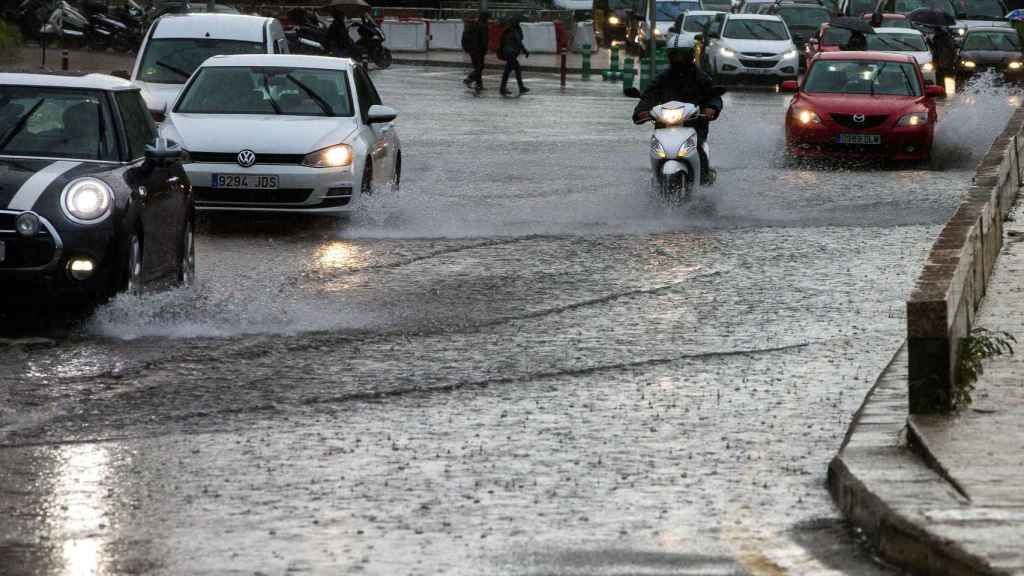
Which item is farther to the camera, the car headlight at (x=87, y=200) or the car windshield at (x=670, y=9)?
the car windshield at (x=670, y=9)

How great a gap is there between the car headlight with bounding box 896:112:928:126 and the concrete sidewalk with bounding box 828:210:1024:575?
15.8 meters

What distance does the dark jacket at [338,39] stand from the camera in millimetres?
45344

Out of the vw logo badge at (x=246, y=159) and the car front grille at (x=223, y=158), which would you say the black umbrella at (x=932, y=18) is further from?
the vw logo badge at (x=246, y=159)

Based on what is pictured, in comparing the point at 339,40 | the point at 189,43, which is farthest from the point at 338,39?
the point at 189,43

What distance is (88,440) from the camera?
8.26m

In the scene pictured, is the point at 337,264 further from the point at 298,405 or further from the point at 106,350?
the point at 298,405

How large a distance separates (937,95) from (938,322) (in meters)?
18.0

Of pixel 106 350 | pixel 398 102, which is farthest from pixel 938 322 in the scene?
pixel 398 102

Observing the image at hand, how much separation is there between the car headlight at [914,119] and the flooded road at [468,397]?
21.1 feet

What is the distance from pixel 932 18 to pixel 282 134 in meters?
34.9

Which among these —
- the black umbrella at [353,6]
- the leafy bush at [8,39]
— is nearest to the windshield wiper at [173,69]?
the leafy bush at [8,39]

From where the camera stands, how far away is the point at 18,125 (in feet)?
40.2

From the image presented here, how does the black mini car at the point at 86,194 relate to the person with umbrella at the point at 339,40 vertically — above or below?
above

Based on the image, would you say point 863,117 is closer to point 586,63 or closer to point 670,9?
point 586,63
